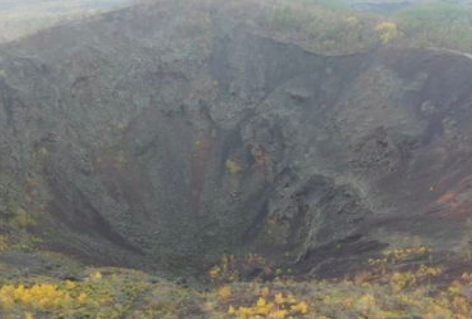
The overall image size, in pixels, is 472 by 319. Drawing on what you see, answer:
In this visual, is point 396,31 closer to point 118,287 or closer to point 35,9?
point 118,287

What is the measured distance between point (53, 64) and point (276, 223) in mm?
22821

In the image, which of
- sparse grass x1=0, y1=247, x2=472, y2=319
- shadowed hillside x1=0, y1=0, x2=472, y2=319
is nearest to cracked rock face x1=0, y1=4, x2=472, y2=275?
shadowed hillside x1=0, y1=0, x2=472, y2=319

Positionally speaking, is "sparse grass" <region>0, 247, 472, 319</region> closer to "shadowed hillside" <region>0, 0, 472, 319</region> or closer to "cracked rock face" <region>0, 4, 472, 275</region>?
"shadowed hillside" <region>0, 0, 472, 319</region>

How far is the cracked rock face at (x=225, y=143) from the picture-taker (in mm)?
35281

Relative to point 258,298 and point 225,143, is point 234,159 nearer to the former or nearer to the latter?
point 225,143

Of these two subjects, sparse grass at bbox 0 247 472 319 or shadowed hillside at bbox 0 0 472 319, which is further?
shadowed hillside at bbox 0 0 472 319

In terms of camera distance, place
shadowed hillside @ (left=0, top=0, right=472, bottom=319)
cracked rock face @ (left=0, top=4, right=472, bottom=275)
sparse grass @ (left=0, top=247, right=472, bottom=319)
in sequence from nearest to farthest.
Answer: sparse grass @ (left=0, top=247, right=472, bottom=319), shadowed hillside @ (left=0, top=0, right=472, bottom=319), cracked rock face @ (left=0, top=4, right=472, bottom=275)

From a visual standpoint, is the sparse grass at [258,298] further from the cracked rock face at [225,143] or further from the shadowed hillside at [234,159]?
the cracked rock face at [225,143]

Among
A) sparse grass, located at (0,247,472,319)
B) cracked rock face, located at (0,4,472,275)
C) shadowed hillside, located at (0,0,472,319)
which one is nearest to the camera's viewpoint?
sparse grass, located at (0,247,472,319)

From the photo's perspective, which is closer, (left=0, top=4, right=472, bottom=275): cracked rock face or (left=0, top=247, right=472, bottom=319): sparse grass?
(left=0, top=247, right=472, bottom=319): sparse grass

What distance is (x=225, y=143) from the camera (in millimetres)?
46750

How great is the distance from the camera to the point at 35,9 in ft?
454

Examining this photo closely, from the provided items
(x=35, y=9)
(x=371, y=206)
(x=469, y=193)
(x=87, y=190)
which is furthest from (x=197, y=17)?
(x=35, y=9)

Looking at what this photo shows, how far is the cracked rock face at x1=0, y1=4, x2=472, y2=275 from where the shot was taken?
35281mm
